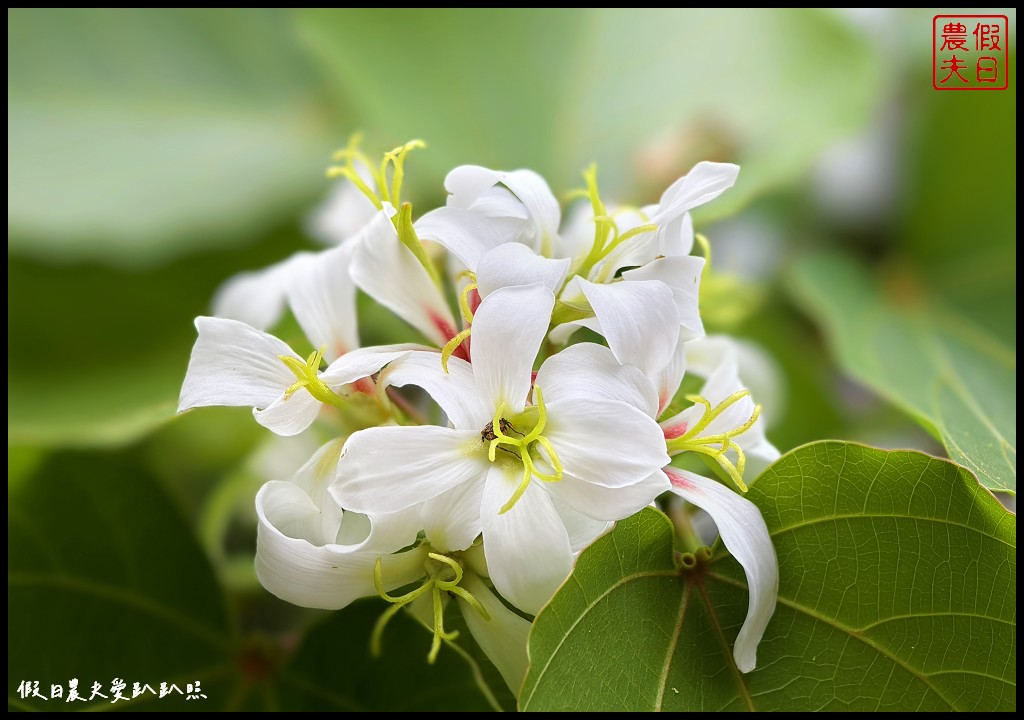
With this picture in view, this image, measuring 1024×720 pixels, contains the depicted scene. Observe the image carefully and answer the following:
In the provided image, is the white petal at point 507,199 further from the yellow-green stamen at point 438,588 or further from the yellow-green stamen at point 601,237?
the yellow-green stamen at point 438,588

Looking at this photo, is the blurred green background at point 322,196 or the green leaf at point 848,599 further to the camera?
the blurred green background at point 322,196

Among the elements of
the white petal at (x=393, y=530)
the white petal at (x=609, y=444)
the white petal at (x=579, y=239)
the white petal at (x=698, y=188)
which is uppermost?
the white petal at (x=698, y=188)

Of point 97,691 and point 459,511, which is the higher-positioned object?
point 459,511

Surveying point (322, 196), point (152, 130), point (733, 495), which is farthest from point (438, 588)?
point (152, 130)

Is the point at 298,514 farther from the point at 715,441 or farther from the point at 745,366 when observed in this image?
the point at 745,366

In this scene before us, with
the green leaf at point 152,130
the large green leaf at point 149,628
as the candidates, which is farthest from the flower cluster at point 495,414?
the green leaf at point 152,130

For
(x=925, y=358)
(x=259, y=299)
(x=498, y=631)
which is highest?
(x=259, y=299)
